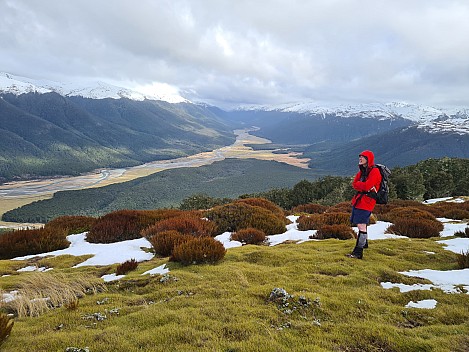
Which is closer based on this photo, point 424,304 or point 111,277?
point 424,304

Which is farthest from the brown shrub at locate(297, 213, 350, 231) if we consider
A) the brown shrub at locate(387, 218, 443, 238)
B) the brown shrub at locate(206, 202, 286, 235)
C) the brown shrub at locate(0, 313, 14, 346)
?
the brown shrub at locate(0, 313, 14, 346)

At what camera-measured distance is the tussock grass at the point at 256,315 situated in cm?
365

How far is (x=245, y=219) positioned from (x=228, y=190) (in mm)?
126988

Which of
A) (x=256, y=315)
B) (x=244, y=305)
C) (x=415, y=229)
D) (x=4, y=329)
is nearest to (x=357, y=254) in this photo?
(x=244, y=305)

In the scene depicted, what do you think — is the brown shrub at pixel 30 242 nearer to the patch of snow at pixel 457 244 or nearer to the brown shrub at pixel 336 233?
the brown shrub at pixel 336 233

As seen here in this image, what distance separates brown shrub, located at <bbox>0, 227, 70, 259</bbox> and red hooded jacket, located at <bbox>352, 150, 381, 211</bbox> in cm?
983

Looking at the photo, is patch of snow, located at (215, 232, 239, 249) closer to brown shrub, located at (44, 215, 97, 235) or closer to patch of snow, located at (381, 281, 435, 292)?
patch of snow, located at (381, 281, 435, 292)

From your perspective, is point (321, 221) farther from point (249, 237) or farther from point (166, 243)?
point (166, 243)

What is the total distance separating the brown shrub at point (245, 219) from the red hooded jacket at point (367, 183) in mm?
4878

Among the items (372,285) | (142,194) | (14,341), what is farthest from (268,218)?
(142,194)

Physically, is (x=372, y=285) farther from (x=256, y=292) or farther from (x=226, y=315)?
(x=226, y=315)

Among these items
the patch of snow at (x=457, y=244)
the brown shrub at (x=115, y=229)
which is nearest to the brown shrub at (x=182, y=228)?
the brown shrub at (x=115, y=229)

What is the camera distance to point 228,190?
13962 centimetres

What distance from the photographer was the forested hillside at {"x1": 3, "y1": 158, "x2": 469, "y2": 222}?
42031 millimetres
